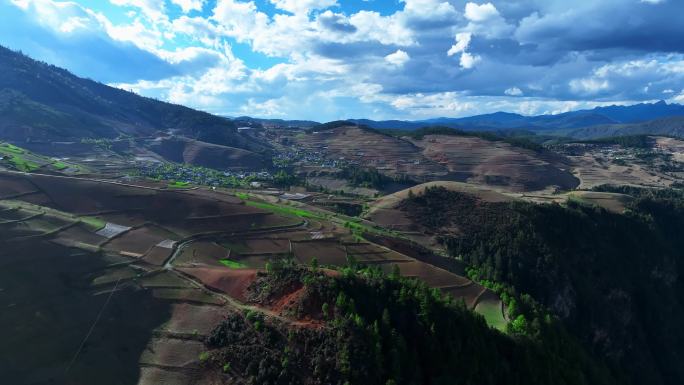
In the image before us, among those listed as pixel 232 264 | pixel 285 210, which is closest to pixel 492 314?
pixel 232 264

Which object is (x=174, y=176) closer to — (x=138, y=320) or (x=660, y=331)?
(x=138, y=320)

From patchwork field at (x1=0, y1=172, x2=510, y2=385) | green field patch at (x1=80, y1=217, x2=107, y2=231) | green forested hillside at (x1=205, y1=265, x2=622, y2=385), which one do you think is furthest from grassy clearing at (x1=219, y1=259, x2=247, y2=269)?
green field patch at (x1=80, y1=217, x2=107, y2=231)

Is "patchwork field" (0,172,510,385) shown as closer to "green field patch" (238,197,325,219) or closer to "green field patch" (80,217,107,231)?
"green field patch" (80,217,107,231)

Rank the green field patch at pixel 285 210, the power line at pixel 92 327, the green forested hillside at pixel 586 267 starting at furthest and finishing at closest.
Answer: the green field patch at pixel 285 210 < the green forested hillside at pixel 586 267 < the power line at pixel 92 327

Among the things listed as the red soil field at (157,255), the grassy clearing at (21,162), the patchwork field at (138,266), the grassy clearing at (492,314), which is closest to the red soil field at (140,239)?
the patchwork field at (138,266)

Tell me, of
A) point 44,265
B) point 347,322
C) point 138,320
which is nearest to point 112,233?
point 44,265

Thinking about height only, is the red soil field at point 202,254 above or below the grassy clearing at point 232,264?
above

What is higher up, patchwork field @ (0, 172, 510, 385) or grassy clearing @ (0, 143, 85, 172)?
grassy clearing @ (0, 143, 85, 172)

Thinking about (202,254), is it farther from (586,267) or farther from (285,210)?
(586,267)

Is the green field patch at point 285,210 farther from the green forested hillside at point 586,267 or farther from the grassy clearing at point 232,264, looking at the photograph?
the green forested hillside at point 586,267
